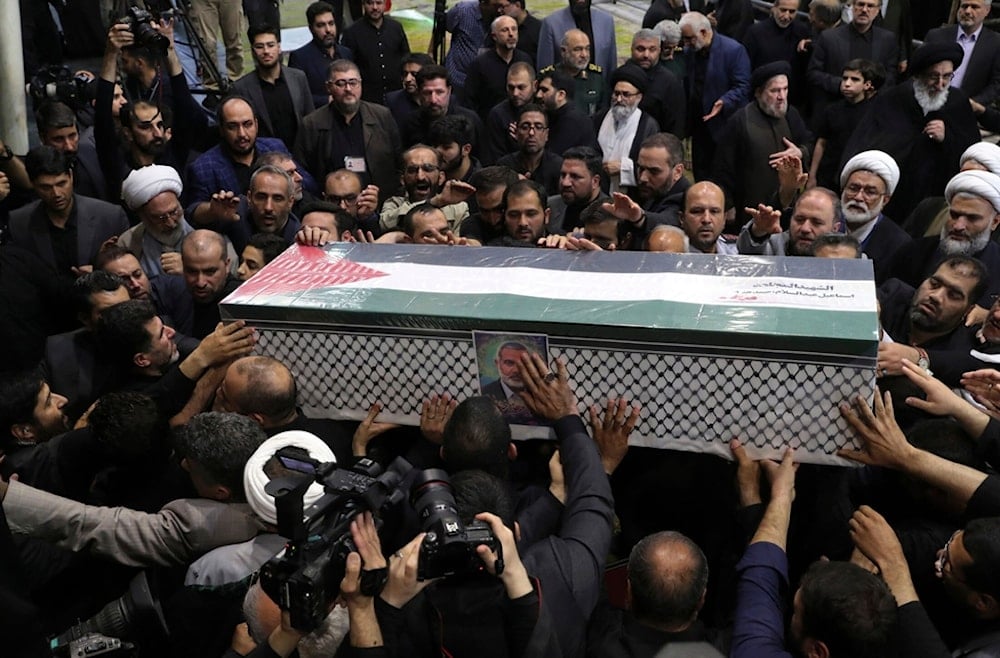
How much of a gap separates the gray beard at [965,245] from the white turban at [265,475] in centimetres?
289

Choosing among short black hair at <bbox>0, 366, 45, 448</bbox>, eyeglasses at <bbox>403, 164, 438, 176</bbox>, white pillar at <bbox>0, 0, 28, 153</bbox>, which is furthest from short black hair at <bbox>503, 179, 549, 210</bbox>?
white pillar at <bbox>0, 0, 28, 153</bbox>

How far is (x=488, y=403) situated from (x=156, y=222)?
2365 mm

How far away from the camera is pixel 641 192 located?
4.74 meters

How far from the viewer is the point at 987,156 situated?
4.32m

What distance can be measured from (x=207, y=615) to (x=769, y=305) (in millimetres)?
1776

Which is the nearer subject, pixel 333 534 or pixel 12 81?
pixel 333 534

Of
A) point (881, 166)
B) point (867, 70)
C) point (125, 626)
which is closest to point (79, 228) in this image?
point (125, 626)

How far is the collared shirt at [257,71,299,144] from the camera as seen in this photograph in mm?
5977

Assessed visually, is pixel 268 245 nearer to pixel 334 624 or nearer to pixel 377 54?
pixel 334 624

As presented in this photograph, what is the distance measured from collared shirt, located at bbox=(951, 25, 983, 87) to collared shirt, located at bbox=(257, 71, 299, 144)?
4.50 metres

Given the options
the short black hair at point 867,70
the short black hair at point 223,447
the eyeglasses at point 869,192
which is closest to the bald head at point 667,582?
the short black hair at point 223,447

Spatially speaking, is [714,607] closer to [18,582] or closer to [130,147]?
[18,582]

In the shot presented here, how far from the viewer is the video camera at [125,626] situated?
2.45 metres

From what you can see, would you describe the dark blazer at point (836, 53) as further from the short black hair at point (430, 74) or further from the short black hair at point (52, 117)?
the short black hair at point (52, 117)
